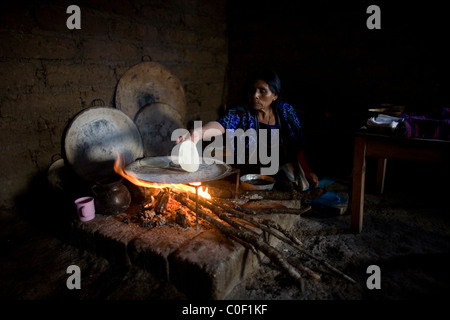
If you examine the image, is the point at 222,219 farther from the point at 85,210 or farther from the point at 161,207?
the point at 85,210

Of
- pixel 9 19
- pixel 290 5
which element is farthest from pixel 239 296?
pixel 290 5

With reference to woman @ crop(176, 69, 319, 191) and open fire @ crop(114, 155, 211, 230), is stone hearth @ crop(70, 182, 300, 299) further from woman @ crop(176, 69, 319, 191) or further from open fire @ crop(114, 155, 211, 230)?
woman @ crop(176, 69, 319, 191)

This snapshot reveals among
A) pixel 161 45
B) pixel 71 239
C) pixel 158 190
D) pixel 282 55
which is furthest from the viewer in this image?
pixel 282 55

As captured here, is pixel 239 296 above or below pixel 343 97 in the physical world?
below

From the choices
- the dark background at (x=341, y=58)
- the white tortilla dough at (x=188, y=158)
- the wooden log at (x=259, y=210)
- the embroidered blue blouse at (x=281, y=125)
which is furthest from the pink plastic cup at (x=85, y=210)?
the dark background at (x=341, y=58)

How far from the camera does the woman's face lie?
10.8 ft

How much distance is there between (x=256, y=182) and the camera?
3.29 m

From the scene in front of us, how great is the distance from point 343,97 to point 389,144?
2.21 metres

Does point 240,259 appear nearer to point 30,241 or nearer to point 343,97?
point 30,241

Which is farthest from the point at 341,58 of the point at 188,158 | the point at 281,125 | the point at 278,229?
the point at 188,158

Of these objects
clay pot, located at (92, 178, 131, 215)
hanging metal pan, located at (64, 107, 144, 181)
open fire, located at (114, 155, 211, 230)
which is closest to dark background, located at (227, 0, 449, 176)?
open fire, located at (114, 155, 211, 230)

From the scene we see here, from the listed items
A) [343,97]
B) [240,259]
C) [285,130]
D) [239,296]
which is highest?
[343,97]

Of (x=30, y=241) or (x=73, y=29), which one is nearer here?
(x=30, y=241)

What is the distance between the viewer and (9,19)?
270 cm
